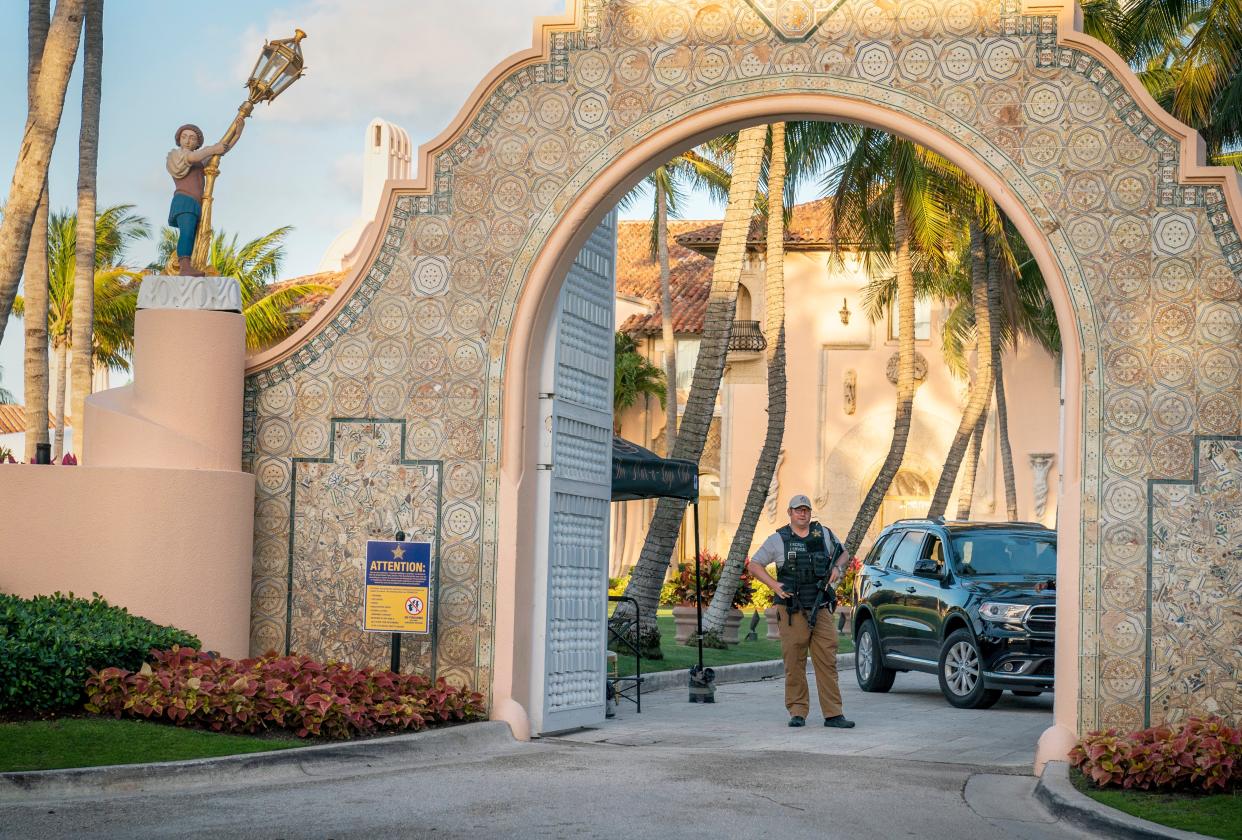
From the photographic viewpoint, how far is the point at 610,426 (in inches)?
544

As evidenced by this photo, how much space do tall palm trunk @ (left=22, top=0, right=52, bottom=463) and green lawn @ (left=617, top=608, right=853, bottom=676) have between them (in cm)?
742

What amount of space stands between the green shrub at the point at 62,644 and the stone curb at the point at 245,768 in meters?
1.37

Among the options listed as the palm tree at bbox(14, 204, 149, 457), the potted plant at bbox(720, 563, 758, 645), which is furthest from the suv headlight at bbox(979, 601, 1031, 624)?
the palm tree at bbox(14, 204, 149, 457)

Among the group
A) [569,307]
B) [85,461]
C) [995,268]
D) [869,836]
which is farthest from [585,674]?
[995,268]

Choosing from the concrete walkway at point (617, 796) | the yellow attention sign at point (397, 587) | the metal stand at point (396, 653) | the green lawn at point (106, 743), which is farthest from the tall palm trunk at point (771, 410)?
the green lawn at point (106, 743)

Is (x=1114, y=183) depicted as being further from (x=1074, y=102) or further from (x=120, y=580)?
(x=120, y=580)

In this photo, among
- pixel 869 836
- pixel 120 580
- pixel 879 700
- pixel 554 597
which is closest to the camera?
pixel 869 836

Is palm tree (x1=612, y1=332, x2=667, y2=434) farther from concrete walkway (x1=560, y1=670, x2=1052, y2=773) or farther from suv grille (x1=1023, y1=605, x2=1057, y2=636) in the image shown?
suv grille (x1=1023, y1=605, x2=1057, y2=636)

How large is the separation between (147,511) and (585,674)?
3.84m

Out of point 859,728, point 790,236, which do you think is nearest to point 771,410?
point 859,728

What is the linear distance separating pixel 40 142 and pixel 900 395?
63.5ft

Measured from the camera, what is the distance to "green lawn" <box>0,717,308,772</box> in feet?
Result: 29.9

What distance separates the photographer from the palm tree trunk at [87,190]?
1950 cm

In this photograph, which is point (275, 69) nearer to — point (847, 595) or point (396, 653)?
point (396, 653)
